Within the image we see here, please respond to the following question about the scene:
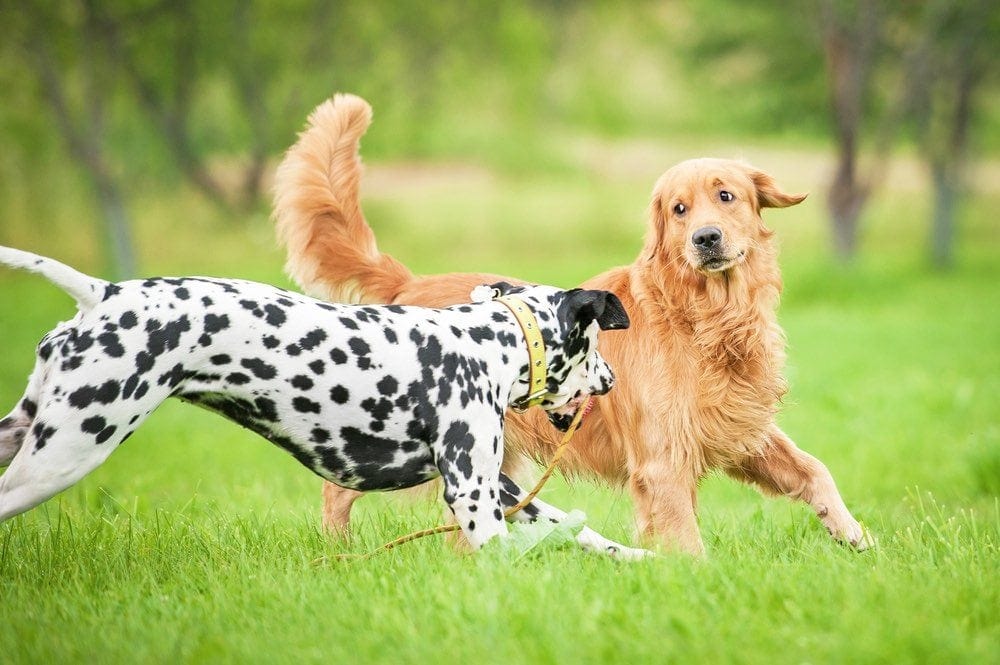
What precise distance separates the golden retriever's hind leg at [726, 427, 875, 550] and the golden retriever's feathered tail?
1998mm

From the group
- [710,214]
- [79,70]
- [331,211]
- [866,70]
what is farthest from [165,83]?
[710,214]

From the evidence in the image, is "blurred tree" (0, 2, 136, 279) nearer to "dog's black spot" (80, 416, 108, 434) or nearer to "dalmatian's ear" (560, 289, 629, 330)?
"dalmatian's ear" (560, 289, 629, 330)

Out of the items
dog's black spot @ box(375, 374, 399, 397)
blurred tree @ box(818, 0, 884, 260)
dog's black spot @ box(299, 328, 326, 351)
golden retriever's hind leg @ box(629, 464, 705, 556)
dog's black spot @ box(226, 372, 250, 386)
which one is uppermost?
blurred tree @ box(818, 0, 884, 260)

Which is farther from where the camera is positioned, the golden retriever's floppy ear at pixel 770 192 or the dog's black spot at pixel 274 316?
the golden retriever's floppy ear at pixel 770 192

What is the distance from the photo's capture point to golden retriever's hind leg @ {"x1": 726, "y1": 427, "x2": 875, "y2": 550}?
4777 mm

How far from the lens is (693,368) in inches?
189

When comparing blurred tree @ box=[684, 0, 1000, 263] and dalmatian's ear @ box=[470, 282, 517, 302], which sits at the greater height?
blurred tree @ box=[684, 0, 1000, 263]

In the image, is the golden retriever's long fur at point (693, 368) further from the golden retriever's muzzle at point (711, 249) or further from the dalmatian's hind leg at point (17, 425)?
the dalmatian's hind leg at point (17, 425)

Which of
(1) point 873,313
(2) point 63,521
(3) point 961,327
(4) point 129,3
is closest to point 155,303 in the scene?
(2) point 63,521

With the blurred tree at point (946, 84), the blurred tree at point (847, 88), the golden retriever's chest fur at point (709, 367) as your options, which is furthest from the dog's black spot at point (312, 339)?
the blurred tree at point (946, 84)

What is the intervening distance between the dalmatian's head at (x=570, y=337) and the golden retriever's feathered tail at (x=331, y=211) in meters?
1.04

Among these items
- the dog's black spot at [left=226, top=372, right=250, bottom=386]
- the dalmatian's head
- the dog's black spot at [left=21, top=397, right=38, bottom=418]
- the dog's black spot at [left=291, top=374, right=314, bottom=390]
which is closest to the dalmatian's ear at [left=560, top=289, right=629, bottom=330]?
the dalmatian's head

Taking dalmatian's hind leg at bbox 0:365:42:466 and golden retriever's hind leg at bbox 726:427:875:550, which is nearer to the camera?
dalmatian's hind leg at bbox 0:365:42:466

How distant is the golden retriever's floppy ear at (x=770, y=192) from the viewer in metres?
4.98
